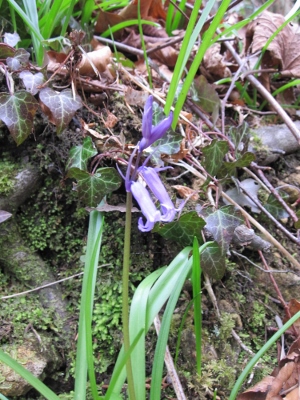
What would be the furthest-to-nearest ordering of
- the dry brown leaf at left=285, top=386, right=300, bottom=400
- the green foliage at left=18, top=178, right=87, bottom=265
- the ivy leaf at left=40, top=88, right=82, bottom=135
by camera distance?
1. the green foliage at left=18, top=178, right=87, bottom=265
2. the ivy leaf at left=40, top=88, right=82, bottom=135
3. the dry brown leaf at left=285, top=386, right=300, bottom=400

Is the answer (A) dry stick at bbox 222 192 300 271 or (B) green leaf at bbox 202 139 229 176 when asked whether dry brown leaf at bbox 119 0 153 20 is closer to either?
(B) green leaf at bbox 202 139 229 176

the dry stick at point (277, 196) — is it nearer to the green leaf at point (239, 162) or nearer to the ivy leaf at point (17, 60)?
the green leaf at point (239, 162)

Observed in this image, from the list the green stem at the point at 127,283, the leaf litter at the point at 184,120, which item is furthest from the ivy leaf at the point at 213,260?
the green stem at the point at 127,283

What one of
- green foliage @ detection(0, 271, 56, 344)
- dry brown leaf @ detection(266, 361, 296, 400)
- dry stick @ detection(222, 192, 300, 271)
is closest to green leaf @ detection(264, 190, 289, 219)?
dry stick @ detection(222, 192, 300, 271)

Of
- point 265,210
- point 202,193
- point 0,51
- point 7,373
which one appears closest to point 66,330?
point 7,373

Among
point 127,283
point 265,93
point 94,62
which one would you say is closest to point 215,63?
point 265,93

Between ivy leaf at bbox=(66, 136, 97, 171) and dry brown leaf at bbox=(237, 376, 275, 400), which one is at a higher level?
ivy leaf at bbox=(66, 136, 97, 171)
